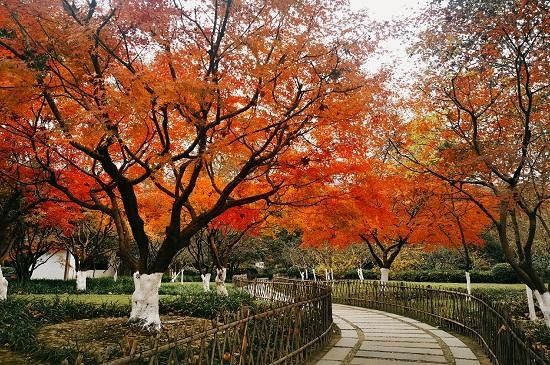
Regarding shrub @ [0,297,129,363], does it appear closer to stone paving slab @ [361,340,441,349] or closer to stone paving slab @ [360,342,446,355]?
stone paving slab @ [360,342,446,355]

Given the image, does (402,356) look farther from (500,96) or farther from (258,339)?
(500,96)

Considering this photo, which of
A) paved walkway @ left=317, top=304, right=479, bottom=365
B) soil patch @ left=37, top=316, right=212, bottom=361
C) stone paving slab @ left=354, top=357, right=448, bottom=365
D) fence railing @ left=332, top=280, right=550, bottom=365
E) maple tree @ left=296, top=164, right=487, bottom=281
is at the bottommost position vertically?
paved walkway @ left=317, top=304, right=479, bottom=365

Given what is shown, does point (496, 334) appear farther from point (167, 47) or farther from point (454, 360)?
point (167, 47)

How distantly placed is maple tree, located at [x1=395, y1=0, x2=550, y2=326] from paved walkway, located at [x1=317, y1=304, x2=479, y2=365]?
225 cm

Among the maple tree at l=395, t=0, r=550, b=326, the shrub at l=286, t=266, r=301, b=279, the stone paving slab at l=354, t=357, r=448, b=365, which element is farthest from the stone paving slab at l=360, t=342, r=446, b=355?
the shrub at l=286, t=266, r=301, b=279

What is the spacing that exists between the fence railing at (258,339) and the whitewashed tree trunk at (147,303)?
7.85ft

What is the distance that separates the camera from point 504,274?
111 ft

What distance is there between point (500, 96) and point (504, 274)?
28331 millimetres

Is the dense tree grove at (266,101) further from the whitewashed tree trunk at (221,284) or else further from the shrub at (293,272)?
the shrub at (293,272)

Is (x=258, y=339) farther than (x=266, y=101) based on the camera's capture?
No

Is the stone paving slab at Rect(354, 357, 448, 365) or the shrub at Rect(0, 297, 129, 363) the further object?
the shrub at Rect(0, 297, 129, 363)

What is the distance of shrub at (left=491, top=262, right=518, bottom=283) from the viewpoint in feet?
110

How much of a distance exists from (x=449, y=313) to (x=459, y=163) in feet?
16.5

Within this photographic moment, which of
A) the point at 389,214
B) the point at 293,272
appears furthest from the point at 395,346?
the point at 293,272
